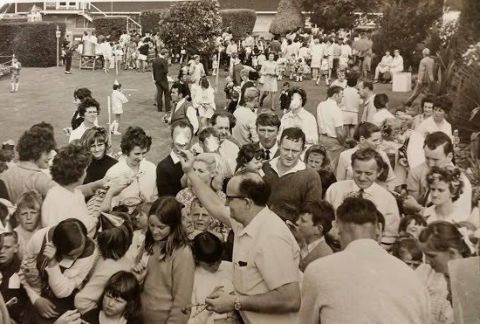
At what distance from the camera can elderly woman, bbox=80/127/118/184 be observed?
4840mm

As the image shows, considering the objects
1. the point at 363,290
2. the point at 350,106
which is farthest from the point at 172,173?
the point at 350,106

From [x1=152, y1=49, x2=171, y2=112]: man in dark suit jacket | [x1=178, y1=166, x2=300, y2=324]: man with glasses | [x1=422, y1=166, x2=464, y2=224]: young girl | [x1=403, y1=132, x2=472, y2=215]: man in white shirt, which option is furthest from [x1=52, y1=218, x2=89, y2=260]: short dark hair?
[x1=152, y1=49, x2=171, y2=112]: man in dark suit jacket

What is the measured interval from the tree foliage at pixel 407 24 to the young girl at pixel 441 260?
471 centimetres

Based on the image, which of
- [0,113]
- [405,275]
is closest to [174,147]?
[405,275]

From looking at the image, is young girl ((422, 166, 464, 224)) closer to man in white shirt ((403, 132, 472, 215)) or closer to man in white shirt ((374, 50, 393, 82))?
man in white shirt ((403, 132, 472, 215))

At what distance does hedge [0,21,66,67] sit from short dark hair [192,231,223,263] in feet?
22.1

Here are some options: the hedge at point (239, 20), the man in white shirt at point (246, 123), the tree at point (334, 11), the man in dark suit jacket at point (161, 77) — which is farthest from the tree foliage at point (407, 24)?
the hedge at point (239, 20)

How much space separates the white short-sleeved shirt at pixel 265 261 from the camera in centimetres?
272

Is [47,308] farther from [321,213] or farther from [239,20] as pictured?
[239,20]

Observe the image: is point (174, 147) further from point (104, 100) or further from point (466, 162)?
point (104, 100)

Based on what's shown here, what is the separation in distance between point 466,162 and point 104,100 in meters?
7.59

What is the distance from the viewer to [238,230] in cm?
A: 308

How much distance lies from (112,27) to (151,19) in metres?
1.22

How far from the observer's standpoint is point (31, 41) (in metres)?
14.1
